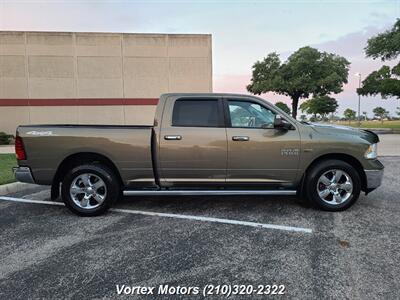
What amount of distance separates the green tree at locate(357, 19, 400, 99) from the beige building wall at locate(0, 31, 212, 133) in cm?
1533

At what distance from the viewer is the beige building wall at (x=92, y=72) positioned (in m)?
20.0

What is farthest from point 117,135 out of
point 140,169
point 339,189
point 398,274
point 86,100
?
point 86,100

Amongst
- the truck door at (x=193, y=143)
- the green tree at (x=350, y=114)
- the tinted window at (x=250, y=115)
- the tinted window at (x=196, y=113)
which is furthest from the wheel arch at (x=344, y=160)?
the green tree at (x=350, y=114)

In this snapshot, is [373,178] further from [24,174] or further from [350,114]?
[350,114]

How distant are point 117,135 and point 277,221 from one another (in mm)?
2761

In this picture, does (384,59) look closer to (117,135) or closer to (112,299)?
(117,135)

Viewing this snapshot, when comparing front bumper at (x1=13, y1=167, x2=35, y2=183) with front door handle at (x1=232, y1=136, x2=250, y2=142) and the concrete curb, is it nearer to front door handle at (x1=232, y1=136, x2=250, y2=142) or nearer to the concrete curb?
the concrete curb

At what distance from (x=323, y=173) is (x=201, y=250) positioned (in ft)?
8.06

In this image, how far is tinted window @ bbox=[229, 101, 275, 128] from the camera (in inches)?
186

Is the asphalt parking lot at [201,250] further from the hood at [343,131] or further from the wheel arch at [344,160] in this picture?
the hood at [343,131]

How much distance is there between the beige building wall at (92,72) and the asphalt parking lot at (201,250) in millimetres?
16307

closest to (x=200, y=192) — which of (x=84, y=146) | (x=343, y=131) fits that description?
(x=84, y=146)

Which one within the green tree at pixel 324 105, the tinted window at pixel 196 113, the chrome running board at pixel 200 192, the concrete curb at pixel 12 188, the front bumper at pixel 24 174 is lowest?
the concrete curb at pixel 12 188

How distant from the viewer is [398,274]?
2.93m
